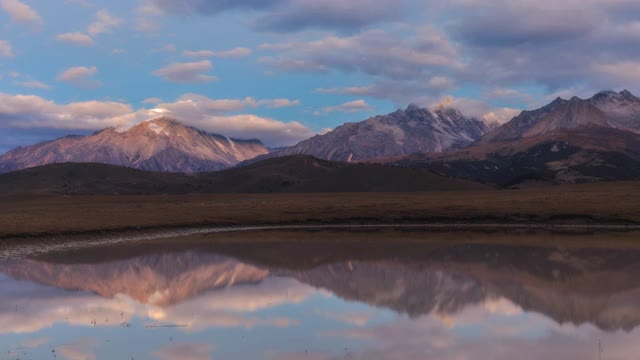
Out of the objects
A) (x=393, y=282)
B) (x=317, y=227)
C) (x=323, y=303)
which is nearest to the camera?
(x=323, y=303)

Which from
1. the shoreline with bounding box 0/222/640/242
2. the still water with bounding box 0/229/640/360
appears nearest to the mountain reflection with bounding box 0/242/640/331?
the still water with bounding box 0/229/640/360

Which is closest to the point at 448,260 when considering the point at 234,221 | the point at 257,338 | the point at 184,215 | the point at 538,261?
the point at 538,261

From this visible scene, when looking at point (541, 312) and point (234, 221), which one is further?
point (234, 221)

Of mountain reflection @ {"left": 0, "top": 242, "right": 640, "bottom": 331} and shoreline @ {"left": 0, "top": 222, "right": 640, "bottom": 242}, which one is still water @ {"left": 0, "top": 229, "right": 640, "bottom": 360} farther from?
shoreline @ {"left": 0, "top": 222, "right": 640, "bottom": 242}

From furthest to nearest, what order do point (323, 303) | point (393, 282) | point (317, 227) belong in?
point (317, 227), point (393, 282), point (323, 303)

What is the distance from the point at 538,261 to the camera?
41188 mm

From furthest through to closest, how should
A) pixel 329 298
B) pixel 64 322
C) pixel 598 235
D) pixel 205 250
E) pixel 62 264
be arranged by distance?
pixel 598 235, pixel 205 250, pixel 62 264, pixel 329 298, pixel 64 322

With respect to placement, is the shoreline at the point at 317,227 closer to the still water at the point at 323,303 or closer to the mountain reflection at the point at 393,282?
the still water at the point at 323,303

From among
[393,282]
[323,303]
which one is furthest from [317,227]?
[323,303]

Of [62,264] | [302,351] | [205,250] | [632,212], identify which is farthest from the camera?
[632,212]

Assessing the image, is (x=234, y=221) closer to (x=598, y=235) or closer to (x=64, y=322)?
(x=598, y=235)

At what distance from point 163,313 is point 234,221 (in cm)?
5637

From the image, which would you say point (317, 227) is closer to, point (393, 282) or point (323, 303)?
point (393, 282)

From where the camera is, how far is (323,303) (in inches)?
1081
